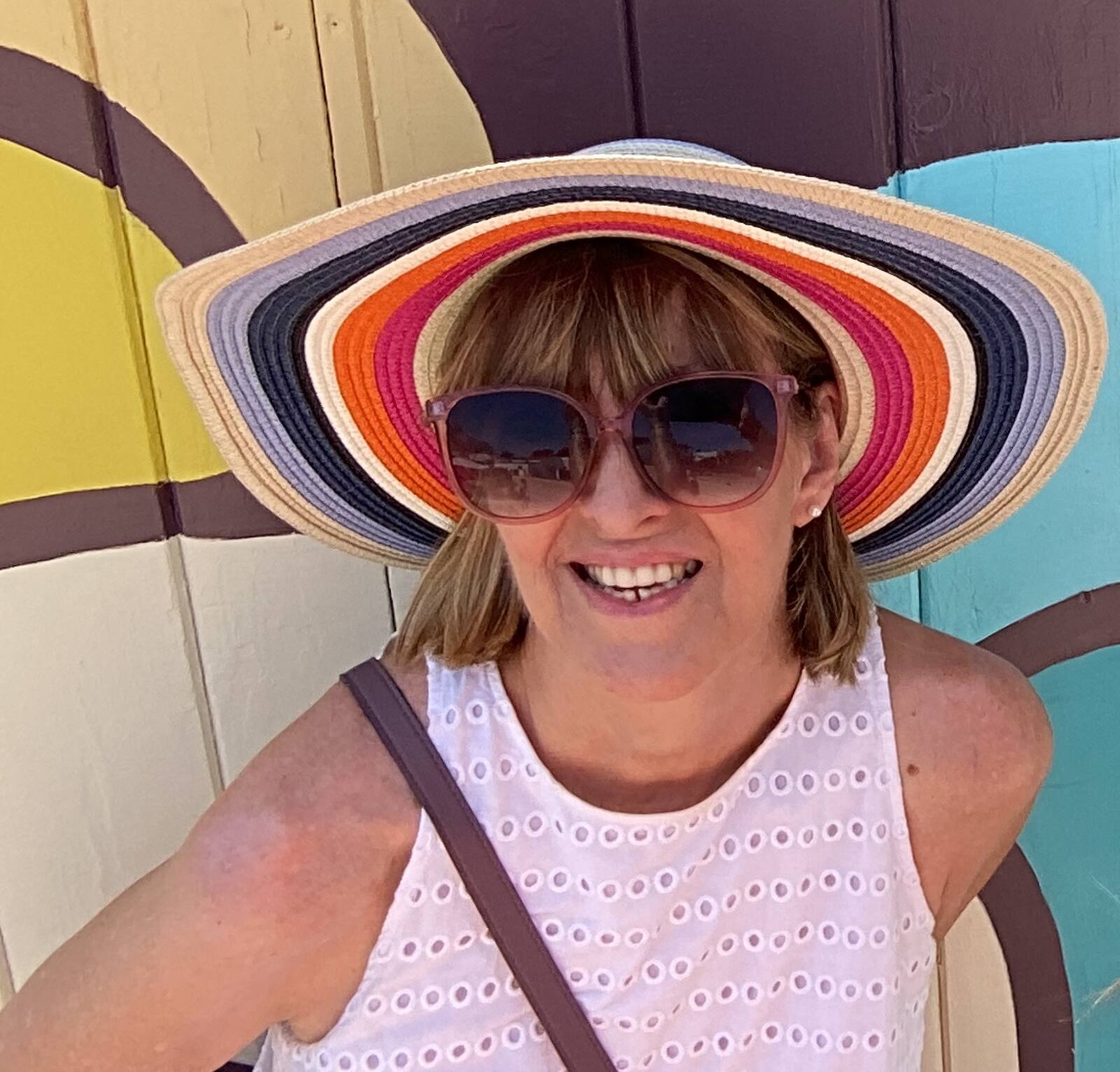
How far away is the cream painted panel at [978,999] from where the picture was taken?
4.63 ft

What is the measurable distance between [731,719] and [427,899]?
0.33m

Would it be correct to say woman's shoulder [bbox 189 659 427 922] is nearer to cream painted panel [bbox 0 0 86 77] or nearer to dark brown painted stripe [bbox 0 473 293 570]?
dark brown painted stripe [bbox 0 473 293 570]

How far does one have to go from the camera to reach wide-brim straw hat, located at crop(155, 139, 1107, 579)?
Result: 0.81 metres

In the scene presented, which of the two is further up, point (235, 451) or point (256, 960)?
point (235, 451)

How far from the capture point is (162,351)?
1202 mm

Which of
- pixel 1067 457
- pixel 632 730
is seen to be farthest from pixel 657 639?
pixel 1067 457

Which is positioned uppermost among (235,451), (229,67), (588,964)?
(229,67)

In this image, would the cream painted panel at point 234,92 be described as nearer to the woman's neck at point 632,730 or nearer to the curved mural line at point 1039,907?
the woman's neck at point 632,730

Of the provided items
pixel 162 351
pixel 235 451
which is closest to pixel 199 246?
pixel 162 351

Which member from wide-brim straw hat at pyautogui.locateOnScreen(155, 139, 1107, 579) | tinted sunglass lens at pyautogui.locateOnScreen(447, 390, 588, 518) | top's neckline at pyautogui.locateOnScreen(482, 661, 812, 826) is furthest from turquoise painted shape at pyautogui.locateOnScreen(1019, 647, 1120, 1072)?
tinted sunglass lens at pyautogui.locateOnScreen(447, 390, 588, 518)

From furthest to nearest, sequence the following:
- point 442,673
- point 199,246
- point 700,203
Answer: point 199,246, point 442,673, point 700,203

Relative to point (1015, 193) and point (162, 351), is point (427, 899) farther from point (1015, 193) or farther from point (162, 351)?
point (1015, 193)

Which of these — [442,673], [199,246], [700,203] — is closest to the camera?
[700,203]

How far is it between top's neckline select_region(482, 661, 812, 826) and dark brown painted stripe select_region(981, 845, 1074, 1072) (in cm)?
48
